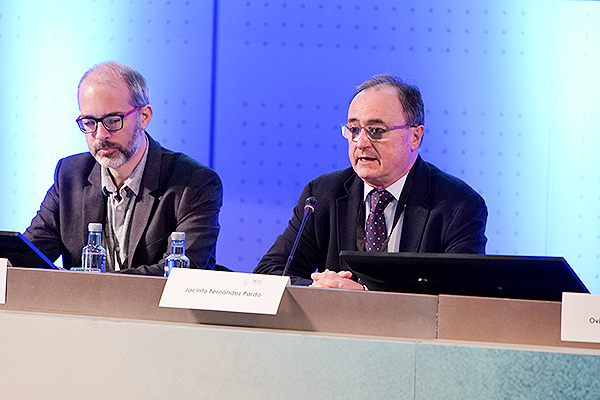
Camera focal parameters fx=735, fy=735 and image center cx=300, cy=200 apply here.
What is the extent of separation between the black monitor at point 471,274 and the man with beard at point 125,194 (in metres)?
1.40

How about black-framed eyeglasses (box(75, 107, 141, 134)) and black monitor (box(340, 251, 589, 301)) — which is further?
black-framed eyeglasses (box(75, 107, 141, 134))

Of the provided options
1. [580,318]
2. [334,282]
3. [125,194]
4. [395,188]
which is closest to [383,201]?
[395,188]

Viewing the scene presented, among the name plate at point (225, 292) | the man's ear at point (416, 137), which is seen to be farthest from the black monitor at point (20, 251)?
the man's ear at point (416, 137)

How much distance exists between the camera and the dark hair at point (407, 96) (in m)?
2.63

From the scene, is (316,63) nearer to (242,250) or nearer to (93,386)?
(242,250)

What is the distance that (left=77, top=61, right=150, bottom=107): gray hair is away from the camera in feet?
8.80

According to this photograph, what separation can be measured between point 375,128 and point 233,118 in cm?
103

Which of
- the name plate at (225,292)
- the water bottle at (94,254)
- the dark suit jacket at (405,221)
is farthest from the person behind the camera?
the dark suit jacket at (405,221)

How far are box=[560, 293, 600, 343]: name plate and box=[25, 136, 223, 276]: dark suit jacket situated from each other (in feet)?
5.47

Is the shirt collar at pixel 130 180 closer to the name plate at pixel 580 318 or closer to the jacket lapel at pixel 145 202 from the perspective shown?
the jacket lapel at pixel 145 202

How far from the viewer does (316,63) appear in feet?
11.2

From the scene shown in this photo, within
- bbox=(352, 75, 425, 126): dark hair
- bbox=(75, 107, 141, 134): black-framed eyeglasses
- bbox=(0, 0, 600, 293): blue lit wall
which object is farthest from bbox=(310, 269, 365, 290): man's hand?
bbox=(0, 0, 600, 293): blue lit wall

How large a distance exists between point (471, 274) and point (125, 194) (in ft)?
5.76

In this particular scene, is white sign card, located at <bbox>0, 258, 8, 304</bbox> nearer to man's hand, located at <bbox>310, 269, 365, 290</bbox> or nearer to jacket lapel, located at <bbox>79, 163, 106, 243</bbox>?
man's hand, located at <bbox>310, 269, 365, 290</bbox>
